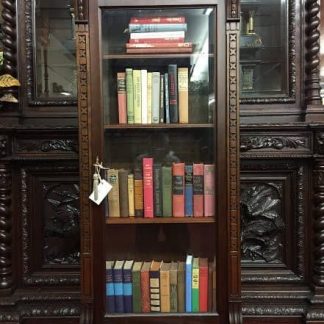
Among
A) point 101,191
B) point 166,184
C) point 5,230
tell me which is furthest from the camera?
point 5,230

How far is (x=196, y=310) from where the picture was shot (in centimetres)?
151

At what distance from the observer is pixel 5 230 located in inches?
66.0

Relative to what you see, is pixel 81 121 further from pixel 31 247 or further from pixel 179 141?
pixel 31 247

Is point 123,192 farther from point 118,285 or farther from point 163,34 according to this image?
point 163,34

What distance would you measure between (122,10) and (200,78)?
1.25 feet

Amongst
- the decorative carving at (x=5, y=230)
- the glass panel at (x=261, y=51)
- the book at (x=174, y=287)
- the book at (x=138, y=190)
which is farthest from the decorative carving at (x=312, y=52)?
the decorative carving at (x=5, y=230)

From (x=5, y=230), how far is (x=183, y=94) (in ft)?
3.10

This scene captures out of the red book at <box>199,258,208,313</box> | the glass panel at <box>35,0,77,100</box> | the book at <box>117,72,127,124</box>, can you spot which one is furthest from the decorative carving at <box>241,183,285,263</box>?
the glass panel at <box>35,0,77,100</box>

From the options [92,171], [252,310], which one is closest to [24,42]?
[92,171]

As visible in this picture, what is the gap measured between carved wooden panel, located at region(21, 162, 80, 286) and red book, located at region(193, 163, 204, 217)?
57 cm

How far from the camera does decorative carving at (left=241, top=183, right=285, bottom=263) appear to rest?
5.79 feet

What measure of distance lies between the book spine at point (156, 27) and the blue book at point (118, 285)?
900 mm

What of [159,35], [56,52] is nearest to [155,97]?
[159,35]

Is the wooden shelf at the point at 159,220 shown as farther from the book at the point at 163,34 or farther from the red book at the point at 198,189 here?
the book at the point at 163,34
